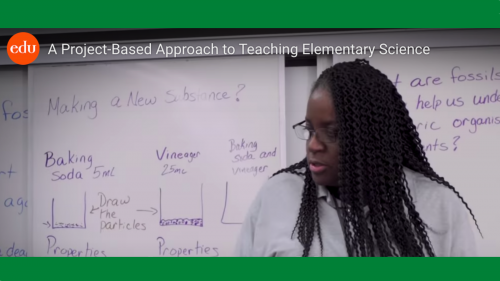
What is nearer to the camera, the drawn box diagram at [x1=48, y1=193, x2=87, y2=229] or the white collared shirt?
the white collared shirt

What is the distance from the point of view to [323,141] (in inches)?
30.6

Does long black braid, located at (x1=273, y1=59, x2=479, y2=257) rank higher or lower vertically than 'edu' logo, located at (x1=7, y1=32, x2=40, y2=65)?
lower

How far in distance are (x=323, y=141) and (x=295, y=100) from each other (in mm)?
848

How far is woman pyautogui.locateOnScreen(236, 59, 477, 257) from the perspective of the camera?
0.76 m

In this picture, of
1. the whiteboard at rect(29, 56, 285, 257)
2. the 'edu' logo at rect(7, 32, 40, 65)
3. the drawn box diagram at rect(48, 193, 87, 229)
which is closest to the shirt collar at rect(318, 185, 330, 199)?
the whiteboard at rect(29, 56, 285, 257)

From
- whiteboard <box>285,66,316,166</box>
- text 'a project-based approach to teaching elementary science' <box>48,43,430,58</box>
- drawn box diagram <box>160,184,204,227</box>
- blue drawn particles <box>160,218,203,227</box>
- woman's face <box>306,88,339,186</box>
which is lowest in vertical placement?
blue drawn particles <box>160,218,203,227</box>

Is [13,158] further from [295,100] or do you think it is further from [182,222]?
[295,100]

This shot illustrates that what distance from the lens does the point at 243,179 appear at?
1.60m

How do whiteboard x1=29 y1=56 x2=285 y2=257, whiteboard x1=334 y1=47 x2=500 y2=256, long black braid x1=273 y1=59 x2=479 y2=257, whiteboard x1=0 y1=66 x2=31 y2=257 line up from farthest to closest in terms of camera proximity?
whiteboard x1=0 y1=66 x2=31 y2=257 → whiteboard x1=29 y1=56 x2=285 y2=257 → whiteboard x1=334 y1=47 x2=500 y2=256 → long black braid x1=273 y1=59 x2=479 y2=257

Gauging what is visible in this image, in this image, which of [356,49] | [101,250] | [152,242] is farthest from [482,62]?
[101,250]

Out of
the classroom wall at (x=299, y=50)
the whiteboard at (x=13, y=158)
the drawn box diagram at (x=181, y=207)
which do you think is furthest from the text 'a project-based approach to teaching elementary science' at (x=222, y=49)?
the drawn box diagram at (x=181, y=207)

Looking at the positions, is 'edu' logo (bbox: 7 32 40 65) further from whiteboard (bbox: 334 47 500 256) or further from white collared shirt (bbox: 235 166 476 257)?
whiteboard (bbox: 334 47 500 256)

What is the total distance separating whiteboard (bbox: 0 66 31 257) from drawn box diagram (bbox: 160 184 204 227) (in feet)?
2.07

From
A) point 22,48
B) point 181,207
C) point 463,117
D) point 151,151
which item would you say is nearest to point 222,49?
point 151,151
